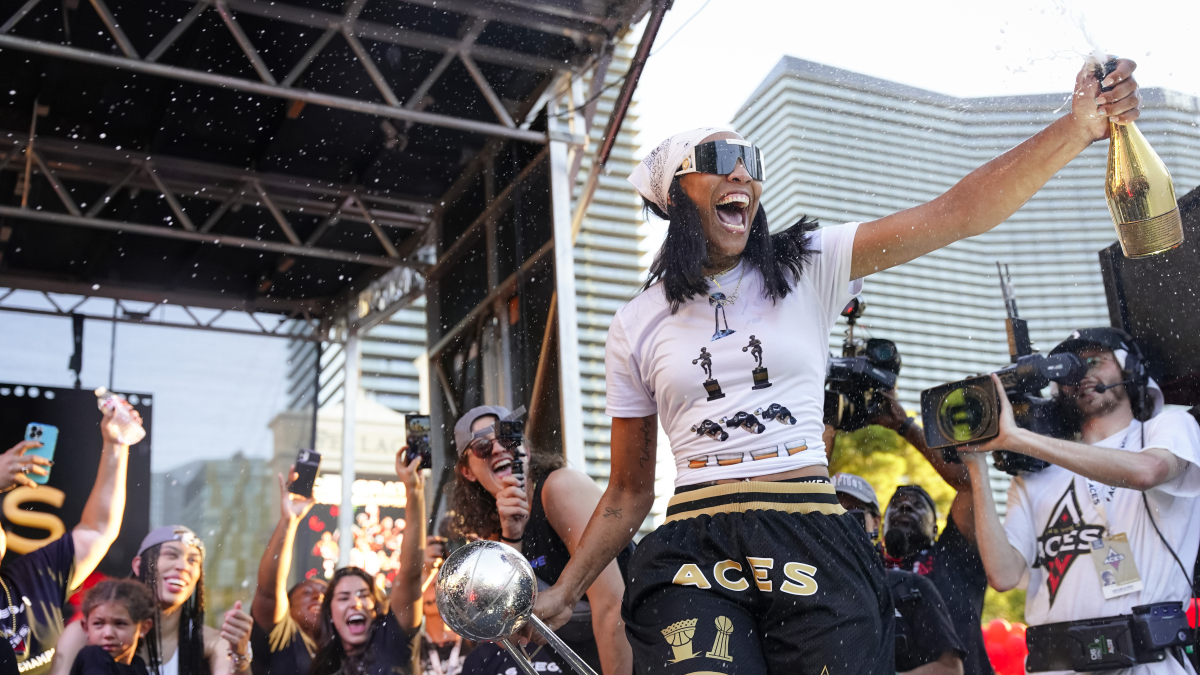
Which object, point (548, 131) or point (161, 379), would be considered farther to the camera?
point (161, 379)

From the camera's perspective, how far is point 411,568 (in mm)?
4289

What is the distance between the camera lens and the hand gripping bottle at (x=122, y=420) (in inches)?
229

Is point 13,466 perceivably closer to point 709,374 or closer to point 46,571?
point 46,571

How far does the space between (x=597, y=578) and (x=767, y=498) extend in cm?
76

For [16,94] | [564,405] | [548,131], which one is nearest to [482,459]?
[564,405]

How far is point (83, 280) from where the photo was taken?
308 inches

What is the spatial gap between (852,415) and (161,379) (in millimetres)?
5627

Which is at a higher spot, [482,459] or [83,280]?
[83,280]

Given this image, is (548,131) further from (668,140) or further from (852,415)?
(668,140)

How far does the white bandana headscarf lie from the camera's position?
1.96 meters

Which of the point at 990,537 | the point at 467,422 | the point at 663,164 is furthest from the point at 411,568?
the point at 663,164

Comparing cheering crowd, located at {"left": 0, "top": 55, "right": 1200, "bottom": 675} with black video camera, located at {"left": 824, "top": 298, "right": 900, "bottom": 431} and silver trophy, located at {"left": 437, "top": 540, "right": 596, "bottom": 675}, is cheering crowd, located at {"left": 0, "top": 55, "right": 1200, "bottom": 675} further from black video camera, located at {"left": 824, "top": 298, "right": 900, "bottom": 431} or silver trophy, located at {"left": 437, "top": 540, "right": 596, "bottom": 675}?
silver trophy, located at {"left": 437, "top": 540, "right": 596, "bottom": 675}

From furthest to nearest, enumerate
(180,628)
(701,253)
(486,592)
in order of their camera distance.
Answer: (180,628)
(701,253)
(486,592)

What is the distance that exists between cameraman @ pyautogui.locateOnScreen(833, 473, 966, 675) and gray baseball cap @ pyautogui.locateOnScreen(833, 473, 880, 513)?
0.30 m
